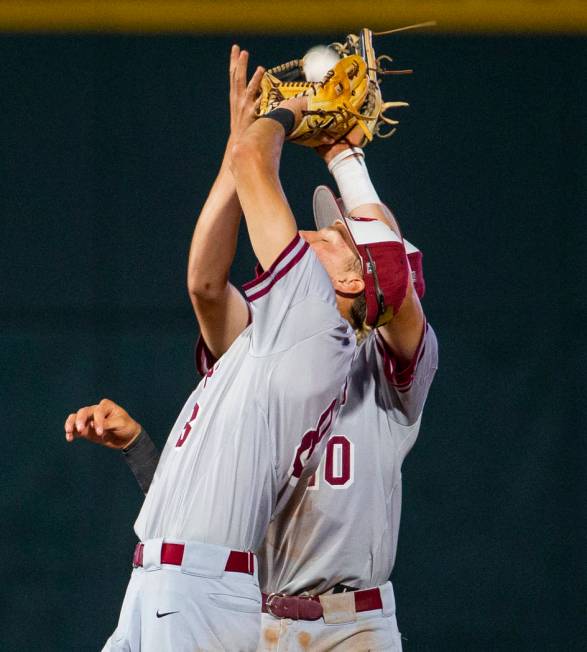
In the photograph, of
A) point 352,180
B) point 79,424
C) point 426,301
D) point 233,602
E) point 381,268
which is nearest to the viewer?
point 233,602

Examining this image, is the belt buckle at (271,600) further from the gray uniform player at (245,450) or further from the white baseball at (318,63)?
the white baseball at (318,63)

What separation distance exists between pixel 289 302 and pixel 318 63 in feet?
1.91

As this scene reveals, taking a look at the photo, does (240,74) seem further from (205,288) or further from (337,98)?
(205,288)

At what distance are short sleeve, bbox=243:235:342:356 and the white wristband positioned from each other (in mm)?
330

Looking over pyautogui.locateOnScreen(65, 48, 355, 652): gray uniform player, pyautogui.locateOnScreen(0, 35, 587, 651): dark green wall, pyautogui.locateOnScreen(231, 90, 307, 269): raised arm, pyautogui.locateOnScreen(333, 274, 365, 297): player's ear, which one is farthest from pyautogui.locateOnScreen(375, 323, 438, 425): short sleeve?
pyautogui.locateOnScreen(0, 35, 587, 651): dark green wall

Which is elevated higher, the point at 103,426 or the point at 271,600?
the point at 103,426

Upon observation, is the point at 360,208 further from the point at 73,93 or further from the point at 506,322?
the point at 73,93

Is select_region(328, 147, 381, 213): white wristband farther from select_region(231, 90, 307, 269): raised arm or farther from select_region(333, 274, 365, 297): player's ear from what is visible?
select_region(231, 90, 307, 269): raised arm

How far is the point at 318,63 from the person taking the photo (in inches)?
70.9

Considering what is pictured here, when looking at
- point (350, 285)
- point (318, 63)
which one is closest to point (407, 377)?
point (350, 285)

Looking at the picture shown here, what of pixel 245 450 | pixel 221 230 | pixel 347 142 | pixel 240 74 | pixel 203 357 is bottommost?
pixel 245 450

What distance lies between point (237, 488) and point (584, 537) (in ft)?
5.82

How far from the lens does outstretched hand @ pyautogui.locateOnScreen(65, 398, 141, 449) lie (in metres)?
1.65

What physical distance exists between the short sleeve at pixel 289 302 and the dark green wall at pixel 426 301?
155 centimetres
